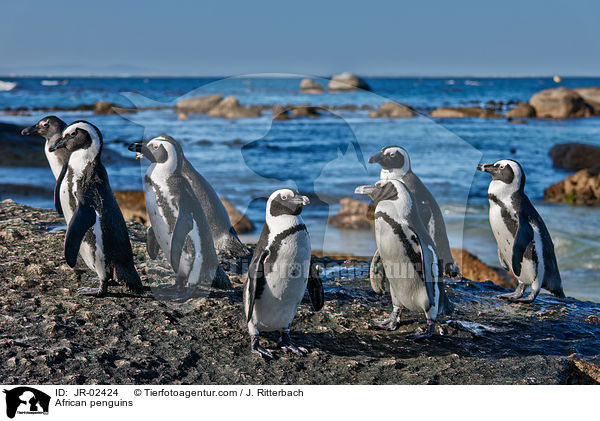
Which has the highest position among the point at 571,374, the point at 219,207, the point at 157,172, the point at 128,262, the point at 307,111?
the point at 307,111

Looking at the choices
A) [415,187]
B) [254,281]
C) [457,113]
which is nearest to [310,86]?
[415,187]

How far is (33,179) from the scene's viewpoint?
313 inches

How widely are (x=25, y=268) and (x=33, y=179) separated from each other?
5.54 metres

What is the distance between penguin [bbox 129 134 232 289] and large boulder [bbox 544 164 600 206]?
602 centimetres

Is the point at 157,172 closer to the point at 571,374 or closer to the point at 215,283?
the point at 215,283

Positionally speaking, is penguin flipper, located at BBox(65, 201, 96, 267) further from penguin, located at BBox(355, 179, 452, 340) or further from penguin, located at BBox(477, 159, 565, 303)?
penguin, located at BBox(477, 159, 565, 303)

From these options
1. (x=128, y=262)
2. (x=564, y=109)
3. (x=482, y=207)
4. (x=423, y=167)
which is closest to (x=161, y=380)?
(x=128, y=262)

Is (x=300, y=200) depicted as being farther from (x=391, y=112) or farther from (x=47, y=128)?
(x=391, y=112)

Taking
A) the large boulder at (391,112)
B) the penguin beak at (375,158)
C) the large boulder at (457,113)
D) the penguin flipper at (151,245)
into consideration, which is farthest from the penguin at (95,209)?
the large boulder at (457,113)

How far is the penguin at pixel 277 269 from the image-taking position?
2.21 m

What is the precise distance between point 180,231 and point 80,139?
0.62 metres

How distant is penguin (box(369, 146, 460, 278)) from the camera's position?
2.95 m

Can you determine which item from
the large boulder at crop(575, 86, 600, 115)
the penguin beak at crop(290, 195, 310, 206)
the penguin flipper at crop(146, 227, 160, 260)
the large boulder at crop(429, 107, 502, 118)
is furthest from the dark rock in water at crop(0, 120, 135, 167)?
the large boulder at crop(575, 86, 600, 115)
